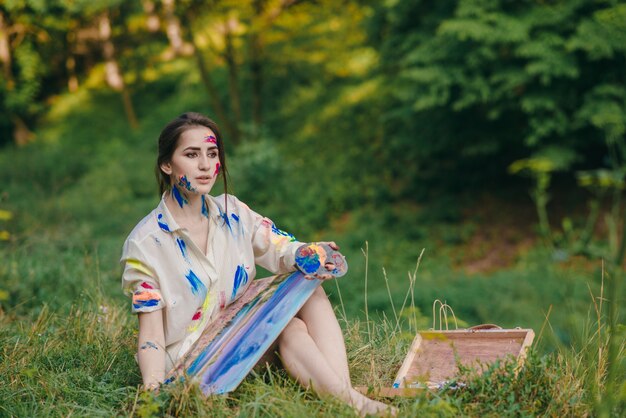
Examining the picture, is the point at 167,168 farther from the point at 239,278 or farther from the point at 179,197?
the point at 239,278

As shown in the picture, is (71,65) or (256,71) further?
(71,65)

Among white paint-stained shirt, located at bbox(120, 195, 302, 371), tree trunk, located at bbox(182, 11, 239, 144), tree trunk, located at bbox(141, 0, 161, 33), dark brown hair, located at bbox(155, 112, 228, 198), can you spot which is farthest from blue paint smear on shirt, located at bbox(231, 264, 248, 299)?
tree trunk, located at bbox(141, 0, 161, 33)

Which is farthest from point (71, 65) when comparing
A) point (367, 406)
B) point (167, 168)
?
point (367, 406)

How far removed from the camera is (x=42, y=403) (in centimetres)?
291

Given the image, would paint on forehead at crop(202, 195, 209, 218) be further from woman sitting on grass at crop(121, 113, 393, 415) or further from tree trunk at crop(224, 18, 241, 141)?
tree trunk at crop(224, 18, 241, 141)

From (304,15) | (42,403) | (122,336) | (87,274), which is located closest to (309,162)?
(304,15)

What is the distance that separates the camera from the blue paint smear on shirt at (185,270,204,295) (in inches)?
118

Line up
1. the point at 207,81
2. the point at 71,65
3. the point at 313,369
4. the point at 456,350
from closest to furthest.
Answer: the point at 313,369, the point at 456,350, the point at 207,81, the point at 71,65

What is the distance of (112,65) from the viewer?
677 inches

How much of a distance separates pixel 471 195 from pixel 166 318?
7.92 metres

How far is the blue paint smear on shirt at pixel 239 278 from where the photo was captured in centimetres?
320

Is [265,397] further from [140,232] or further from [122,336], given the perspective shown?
[122,336]

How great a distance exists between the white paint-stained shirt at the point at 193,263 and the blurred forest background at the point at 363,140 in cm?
69

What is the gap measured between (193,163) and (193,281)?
1.61 ft
